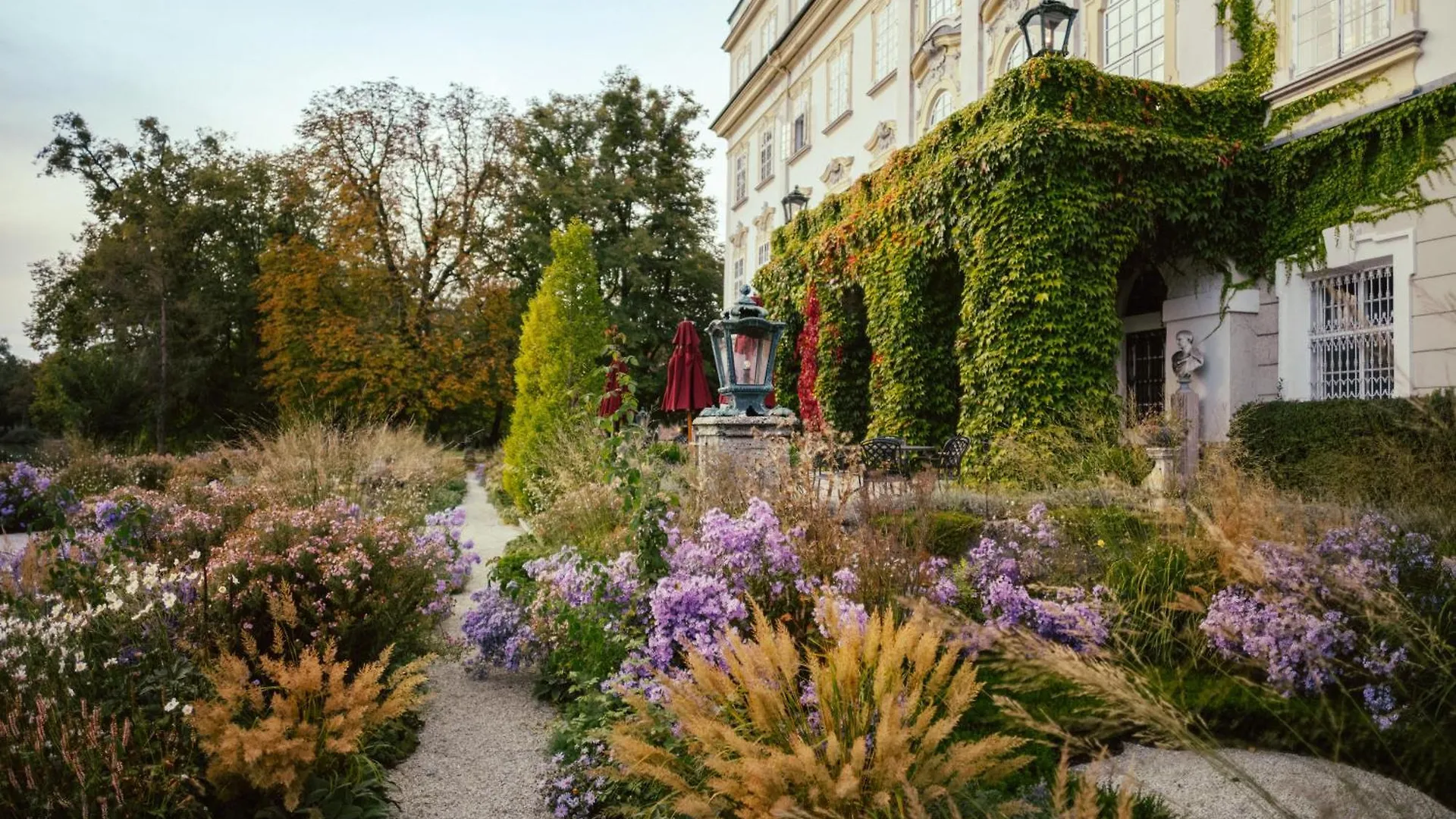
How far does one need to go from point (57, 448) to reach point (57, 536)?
39.0ft

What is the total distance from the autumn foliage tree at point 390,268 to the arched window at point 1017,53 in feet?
55.2

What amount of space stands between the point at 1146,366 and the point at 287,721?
454 inches

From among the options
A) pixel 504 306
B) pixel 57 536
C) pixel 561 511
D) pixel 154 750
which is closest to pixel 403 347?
pixel 504 306

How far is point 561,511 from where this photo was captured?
694cm

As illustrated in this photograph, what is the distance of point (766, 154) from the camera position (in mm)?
21891

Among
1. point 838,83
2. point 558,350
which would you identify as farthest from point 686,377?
point 838,83

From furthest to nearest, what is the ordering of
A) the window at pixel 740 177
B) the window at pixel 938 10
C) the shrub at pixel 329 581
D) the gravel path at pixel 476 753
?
1. the window at pixel 740 177
2. the window at pixel 938 10
3. the shrub at pixel 329 581
4. the gravel path at pixel 476 753

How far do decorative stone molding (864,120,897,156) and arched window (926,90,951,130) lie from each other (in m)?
1.07

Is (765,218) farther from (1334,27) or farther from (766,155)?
(1334,27)

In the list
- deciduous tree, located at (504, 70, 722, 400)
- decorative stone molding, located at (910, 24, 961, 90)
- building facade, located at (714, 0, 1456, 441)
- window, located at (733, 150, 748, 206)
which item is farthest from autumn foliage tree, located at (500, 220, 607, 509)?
deciduous tree, located at (504, 70, 722, 400)

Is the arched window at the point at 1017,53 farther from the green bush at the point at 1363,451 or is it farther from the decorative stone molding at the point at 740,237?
the decorative stone molding at the point at 740,237

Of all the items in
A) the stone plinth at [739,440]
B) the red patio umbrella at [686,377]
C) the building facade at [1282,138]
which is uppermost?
the building facade at [1282,138]

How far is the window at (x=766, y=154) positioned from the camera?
70.3 ft

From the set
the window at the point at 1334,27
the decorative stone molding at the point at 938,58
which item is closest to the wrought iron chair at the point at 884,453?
the window at the point at 1334,27
